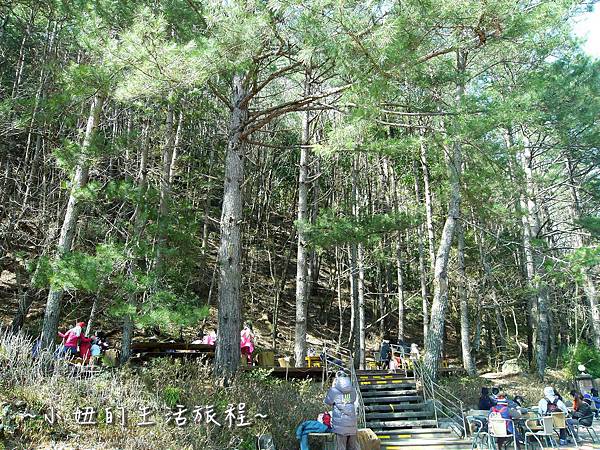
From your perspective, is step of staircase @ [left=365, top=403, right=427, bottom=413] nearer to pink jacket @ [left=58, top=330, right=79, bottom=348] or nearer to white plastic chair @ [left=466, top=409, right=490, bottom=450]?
white plastic chair @ [left=466, top=409, right=490, bottom=450]

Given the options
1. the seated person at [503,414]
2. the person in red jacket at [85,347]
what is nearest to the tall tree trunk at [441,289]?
the seated person at [503,414]

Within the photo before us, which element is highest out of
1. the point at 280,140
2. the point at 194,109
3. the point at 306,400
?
the point at 280,140

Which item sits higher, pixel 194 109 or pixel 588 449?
pixel 194 109

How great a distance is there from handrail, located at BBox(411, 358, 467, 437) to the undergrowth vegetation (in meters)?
3.60

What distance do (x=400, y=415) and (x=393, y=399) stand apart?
0.56 meters

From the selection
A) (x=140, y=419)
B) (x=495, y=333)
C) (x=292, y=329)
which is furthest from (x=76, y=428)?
(x=495, y=333)

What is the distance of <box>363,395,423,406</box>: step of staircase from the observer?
10398mm

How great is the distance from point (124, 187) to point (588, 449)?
9874 millimetres

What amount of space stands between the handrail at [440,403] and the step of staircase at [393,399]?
21cm

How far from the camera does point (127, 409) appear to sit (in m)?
6.11

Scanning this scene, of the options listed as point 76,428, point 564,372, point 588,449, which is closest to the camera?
point 76,428

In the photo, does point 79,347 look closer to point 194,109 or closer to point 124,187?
point 124,187

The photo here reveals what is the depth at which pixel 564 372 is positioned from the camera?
16594mm

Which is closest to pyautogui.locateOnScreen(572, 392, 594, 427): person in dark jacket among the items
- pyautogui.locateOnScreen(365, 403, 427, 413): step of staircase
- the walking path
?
the walking path
